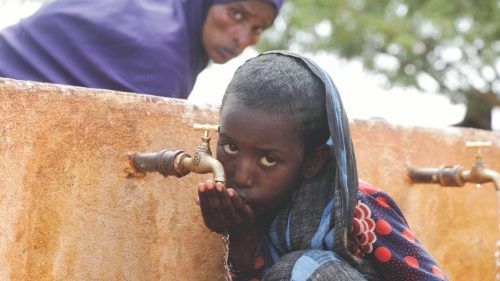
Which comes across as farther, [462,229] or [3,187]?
[462,229]

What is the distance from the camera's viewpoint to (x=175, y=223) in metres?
2.12

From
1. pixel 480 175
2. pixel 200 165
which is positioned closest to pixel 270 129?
pixel 200 165

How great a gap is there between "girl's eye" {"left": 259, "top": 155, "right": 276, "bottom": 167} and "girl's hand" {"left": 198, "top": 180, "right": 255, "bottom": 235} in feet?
0.34

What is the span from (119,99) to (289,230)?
1.79ft

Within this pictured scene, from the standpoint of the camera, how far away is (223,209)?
1714 mm

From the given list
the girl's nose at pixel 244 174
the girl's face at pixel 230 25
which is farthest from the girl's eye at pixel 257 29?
the girl's nose at pixel 244 174

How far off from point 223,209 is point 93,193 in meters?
0.41

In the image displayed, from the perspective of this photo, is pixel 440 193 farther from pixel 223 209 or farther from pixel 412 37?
pixel 412 37

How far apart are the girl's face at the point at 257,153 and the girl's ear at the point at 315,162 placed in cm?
8

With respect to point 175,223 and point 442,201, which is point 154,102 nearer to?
point 175,223

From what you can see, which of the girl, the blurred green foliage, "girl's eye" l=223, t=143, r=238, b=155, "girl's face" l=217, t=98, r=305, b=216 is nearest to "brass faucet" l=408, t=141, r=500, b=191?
the girl

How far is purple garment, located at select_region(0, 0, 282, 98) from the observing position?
8.97ft

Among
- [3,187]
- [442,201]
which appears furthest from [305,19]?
[3,187]

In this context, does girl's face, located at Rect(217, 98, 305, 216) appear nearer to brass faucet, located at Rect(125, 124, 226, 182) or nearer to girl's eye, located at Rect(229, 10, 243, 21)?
brass faucet, located at Rect(125, 124, 226, 182)
